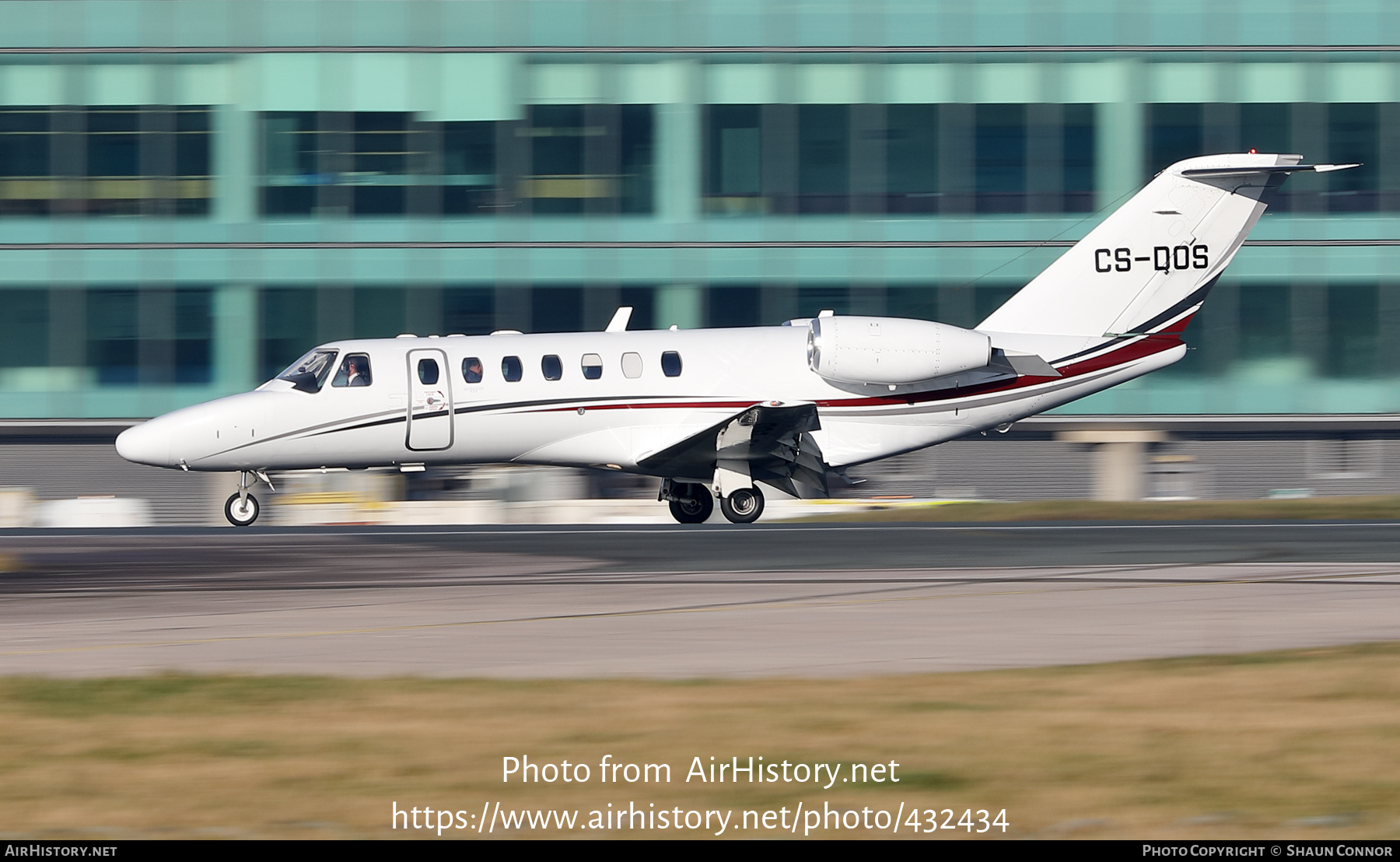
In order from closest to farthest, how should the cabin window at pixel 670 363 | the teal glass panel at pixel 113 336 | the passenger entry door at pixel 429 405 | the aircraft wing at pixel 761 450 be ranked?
the aircraft wing at pixel 761 450 → the passenger entry door at pixel 429 405 → the cabin window at pixel 670 363 → the teal glass panel at pixel 113 336

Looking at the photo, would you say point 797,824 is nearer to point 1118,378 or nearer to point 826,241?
point 1118,378

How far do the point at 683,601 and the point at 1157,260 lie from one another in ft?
43.4

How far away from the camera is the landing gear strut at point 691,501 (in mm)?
24719

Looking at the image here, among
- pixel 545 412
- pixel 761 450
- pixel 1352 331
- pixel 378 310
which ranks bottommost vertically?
pixel 761 450

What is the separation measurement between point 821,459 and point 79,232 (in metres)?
20.6

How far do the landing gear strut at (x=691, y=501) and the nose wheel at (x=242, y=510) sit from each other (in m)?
6.25

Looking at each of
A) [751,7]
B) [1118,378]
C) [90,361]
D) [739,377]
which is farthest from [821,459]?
[90,361]

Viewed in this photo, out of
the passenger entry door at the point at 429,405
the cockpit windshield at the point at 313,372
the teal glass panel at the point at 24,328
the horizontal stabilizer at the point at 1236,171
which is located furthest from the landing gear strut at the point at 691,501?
the teal glass panel at the point at 24,328

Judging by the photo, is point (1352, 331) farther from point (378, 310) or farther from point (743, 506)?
point (378, 310)

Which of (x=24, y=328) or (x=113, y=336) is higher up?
(x=24, y=328)

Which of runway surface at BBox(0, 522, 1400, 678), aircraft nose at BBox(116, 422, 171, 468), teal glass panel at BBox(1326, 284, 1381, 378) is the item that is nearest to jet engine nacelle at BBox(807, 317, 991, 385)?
runway surface at BBox(0, 522, 1400, 678)

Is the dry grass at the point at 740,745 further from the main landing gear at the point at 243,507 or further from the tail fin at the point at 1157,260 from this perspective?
the main landing gear at the point at 243,507

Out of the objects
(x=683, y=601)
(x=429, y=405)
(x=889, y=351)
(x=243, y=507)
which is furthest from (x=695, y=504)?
(x=683, y=601)

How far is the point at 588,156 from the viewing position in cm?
3578
